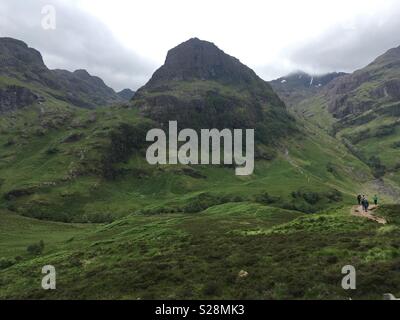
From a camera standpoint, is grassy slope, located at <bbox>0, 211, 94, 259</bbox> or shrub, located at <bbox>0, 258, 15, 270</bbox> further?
grassy slope, located at <bbox>0, 211, 94, 259</bbox>

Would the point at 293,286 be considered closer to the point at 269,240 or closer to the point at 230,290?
the point at 230,290

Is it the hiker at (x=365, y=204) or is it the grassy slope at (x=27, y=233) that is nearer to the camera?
the hiker at (x=365, y=204)

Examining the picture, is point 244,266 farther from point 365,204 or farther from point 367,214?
point 365,204

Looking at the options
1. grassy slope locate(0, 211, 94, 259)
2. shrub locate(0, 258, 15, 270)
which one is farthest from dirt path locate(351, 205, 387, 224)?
shrub locate(0, 258, 15, 270)

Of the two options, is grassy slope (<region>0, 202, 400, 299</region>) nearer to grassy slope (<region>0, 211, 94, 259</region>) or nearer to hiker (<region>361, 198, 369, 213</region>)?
hiker (<region>361, 198, 369, 213</region>)

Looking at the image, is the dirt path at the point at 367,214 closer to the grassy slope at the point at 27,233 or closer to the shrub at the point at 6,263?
the grassy slope at the point at 27,233

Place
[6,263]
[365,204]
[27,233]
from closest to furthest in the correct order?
1. [365,204]
2. [6,263]
3. [27,233]

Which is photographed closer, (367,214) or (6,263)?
(367,214)

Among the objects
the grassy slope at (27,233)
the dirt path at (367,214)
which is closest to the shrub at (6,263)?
the grassy slope at (27,233)

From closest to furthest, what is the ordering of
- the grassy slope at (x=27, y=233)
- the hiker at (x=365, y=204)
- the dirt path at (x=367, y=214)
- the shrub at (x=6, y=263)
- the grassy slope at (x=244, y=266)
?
1. the grassy slope at (x=244, y=266)
2. the dirt path at (x=367, y=214)
3. the hiker at (x=365, y=204)
4. the shrub at (x=6, y=263)
5. the grassy slope at (x=27, y=233)

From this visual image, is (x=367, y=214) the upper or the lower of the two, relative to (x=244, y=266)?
upper

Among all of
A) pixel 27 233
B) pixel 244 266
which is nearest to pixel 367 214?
pixel 244 266
